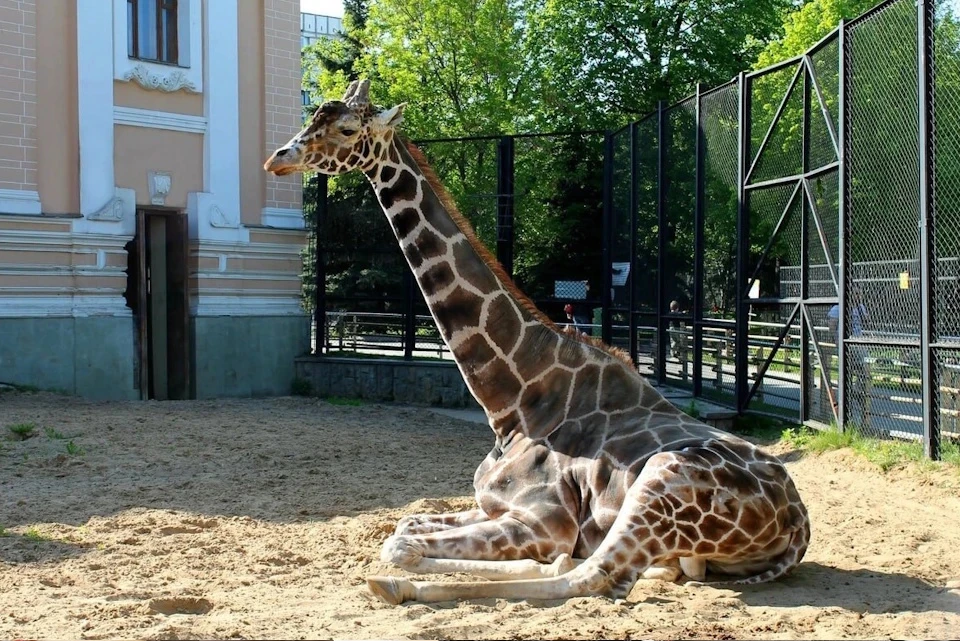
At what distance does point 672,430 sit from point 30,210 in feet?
38.2

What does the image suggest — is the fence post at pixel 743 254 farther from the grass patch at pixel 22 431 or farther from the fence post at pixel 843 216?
the grass patch at pixel 22 431

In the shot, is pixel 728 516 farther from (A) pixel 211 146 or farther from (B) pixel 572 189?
(A) pixel 211 146

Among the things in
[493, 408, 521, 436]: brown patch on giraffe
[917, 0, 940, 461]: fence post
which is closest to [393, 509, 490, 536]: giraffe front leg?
[493, 408, 521, 436]: brown patch on giraffe

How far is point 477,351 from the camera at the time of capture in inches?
236

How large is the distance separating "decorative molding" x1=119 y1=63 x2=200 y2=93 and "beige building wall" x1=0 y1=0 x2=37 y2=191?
1283mm

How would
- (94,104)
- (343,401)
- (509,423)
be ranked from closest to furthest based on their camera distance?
(509,423) < (94,104) < (343,401)

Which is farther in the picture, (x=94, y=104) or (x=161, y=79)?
(x=161, y=79)

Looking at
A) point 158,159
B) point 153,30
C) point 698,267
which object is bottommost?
point 698,267

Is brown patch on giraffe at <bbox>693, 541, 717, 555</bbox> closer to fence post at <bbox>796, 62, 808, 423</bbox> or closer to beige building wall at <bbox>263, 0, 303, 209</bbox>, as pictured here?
fence post at <bbox>796, 62, 808, 423</bbox>

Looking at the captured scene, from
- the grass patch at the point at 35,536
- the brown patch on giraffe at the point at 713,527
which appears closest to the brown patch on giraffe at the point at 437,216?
the brown patch on giraffe at the point at 713,527

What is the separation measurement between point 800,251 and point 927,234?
2.52 metres

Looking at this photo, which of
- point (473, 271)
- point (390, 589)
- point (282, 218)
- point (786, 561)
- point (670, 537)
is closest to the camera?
point (390, 589)

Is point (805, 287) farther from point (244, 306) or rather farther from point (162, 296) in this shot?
point (162, 296)

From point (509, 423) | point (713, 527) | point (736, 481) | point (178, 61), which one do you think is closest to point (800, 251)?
point (509, 423)
